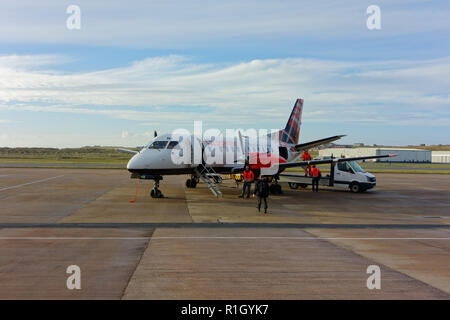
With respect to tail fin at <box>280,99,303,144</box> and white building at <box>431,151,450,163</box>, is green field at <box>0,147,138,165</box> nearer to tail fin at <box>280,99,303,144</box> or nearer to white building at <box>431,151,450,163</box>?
tail fin at <box>280,99,303,144</box>

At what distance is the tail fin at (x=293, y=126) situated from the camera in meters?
32.9

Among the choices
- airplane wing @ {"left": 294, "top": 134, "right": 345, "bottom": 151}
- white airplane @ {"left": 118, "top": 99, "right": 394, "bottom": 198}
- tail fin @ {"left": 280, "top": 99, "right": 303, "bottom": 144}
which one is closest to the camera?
white airplane @ {"left": 118, "top": 99, "right": 394, "bottom": 198}

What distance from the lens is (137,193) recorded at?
24375mm

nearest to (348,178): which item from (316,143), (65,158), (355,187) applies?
(355,187)

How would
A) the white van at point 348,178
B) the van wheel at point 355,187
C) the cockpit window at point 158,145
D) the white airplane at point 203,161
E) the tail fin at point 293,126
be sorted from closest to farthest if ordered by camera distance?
the white airplane at point 203,161, the cockpit window at point 158,145, the white van at point 348,178, the van wheel at point 355,187, the tail fin at point 293,126

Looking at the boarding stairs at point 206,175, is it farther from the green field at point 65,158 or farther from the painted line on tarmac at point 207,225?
the green field at point 65,158

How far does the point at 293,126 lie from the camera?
→ 3297 centimetres

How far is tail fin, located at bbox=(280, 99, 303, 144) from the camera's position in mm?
32875

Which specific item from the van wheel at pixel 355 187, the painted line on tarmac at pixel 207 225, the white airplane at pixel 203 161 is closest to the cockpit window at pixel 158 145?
the white airplane at pixel 203 161

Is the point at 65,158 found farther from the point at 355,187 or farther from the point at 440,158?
the point at 440,158

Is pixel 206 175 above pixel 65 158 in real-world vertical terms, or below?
above

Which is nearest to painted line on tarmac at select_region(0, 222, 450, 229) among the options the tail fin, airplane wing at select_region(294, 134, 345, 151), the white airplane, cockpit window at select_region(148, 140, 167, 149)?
the white airplane

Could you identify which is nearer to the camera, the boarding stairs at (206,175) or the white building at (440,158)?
the boarding stairs at (206,175)
